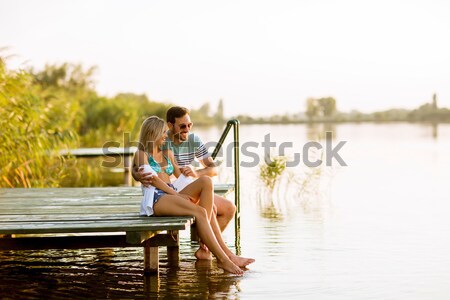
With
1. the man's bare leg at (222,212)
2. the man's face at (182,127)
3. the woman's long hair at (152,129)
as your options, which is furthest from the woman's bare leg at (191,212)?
the man's bare leg at (222,212)

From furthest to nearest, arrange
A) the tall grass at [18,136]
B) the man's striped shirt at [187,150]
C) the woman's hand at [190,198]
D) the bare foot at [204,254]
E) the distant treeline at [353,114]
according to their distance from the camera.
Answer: the distant treeline at [353,114] → the tall grass at [18,136] → the bare foot at [204,254] → the man's striped shirt at [187,150] → the woman's hand at [190,198]

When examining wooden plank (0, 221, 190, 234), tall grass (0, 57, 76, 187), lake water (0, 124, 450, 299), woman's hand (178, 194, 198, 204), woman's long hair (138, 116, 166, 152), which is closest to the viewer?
wooden plank (0, 221, 190, 234)

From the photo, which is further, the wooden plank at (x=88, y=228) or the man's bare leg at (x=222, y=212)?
the man's bare leg at (x=222, y=212)

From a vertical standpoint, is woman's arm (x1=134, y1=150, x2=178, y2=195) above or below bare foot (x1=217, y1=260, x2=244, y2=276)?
above

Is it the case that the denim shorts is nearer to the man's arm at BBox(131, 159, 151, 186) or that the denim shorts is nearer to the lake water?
the man's arm at BBox(131, 159, 151, 186)

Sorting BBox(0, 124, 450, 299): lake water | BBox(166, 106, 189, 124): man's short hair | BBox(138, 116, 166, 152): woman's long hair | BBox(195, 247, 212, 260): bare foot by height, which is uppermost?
BBox(166, 106, 189, 124): man's short hair

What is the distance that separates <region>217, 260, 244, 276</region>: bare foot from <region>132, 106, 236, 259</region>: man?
0.65 metres

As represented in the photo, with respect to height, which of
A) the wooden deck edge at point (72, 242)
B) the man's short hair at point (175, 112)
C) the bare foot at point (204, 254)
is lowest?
the bare foot at point (204, 254)

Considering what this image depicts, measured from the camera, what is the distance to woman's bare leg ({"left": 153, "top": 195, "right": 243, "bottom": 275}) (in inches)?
236

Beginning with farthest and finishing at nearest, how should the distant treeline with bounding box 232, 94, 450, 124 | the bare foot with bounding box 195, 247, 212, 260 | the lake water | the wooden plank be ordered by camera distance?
the distant treeline with bounding box 232, 94, 450, 124 < the bare foot with bounding box 195, 247, 212, 260 < the lake water < the wooden plank

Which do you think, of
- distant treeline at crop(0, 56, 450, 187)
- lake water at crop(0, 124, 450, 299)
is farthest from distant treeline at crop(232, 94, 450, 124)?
lake water at crop(0, 124, 450, 299)

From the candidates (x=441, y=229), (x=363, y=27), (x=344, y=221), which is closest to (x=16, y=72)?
Answer: (x=344, y=221)

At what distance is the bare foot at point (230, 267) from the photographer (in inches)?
241

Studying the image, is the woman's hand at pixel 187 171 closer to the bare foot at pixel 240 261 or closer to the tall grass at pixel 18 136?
the bare foot at pixel 240 261
